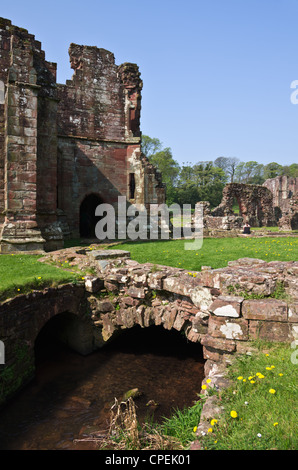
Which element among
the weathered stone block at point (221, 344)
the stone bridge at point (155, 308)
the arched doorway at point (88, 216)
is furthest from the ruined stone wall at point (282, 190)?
the weathered stone block at point (221, 344)

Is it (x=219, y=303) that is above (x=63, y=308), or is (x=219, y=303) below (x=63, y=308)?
above

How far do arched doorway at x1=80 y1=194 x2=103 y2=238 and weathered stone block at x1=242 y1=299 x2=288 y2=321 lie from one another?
47.8 feet

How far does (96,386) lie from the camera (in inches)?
263

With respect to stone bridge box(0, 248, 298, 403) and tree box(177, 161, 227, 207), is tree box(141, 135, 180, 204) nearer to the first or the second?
tree box(177, 161, 227, 207)

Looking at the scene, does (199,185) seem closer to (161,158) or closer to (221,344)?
(161,158)

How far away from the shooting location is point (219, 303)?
4598 millimetres

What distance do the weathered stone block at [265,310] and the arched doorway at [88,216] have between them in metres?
14.6

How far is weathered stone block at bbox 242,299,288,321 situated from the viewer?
→ 14.0 feet

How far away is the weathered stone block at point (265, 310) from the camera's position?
427 cm

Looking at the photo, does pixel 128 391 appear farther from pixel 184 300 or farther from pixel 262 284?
pixel 262 284

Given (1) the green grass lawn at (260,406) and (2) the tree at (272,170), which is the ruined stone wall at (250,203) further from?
(2) the tree at (272,170)

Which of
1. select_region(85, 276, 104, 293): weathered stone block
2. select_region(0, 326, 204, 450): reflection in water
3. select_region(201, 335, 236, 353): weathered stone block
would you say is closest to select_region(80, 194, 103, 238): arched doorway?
select_region(0, 326, 204, 450): reflection in water
